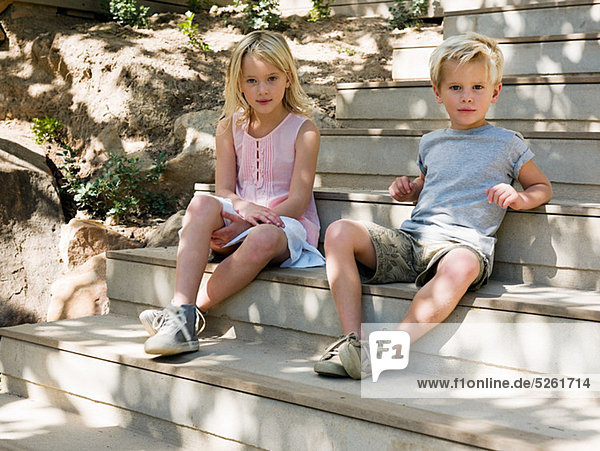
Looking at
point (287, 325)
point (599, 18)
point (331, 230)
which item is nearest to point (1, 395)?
point (287, 325)

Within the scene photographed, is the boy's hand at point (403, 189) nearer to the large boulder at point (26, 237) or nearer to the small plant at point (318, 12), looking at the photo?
the large boulder at point (26, 237)

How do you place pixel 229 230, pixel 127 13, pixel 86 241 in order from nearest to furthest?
1. pixel 229 230
2. pixel 86 241
3. pixel 127 13

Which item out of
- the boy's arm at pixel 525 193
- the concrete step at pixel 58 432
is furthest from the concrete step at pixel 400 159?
the concrete step at pixel 58 432

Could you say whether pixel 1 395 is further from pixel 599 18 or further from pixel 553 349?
pixel 599 18

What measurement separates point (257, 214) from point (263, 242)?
6.3 inches

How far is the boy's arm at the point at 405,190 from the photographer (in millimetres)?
2756

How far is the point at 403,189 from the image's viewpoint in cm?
276

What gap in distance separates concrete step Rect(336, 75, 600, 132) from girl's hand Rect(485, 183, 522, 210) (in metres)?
1.03

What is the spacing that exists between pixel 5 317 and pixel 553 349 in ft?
10.9

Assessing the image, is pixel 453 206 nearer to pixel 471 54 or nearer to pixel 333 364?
pixel 471 54

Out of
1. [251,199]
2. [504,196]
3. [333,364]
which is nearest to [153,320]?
[333,364]

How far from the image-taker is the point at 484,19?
4055 mm

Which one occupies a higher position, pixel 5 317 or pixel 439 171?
pixel 439 171

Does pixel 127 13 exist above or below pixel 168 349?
above
